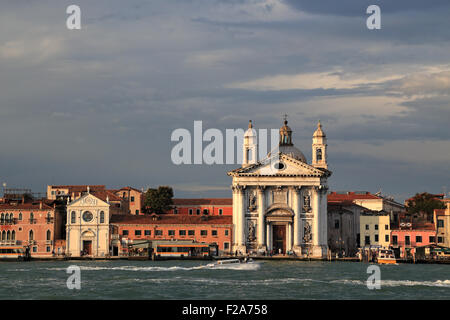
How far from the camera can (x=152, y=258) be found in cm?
7825

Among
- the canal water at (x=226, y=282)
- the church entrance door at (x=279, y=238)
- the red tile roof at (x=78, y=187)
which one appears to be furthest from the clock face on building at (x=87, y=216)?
the church entrance door at (x=279, y=238)

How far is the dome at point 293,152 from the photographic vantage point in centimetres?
8644

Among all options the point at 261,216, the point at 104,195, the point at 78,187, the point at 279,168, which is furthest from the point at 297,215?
the point at 78,187

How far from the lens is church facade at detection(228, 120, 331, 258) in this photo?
80812mm

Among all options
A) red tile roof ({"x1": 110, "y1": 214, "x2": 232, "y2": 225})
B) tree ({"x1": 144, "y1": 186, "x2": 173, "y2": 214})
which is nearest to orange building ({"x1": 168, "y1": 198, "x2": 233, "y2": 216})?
tree ({"x1": 144, "y1": 186, "x2": 173, "y2": 214})

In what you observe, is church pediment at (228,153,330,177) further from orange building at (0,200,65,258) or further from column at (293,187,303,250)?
orange building at (0,200,65,258)

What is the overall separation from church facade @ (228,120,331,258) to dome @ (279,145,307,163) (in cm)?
480

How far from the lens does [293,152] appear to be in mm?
86812

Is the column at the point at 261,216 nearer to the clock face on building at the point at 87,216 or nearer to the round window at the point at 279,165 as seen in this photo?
the round window at the point at 279,165

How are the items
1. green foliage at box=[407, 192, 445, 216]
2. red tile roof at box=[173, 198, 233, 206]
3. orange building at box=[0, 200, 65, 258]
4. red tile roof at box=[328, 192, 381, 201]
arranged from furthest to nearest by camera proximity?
green foliage at box=[407, 192, 445, 216] → red tile roof at box=[328, 192, 381, 201] → red tile roof at box=[173, 198, 233, 206] → orange building at box=[0, 200, 65, 258]

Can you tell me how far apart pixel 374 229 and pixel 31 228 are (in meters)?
31.4

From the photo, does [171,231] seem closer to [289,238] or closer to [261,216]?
[261,216]
